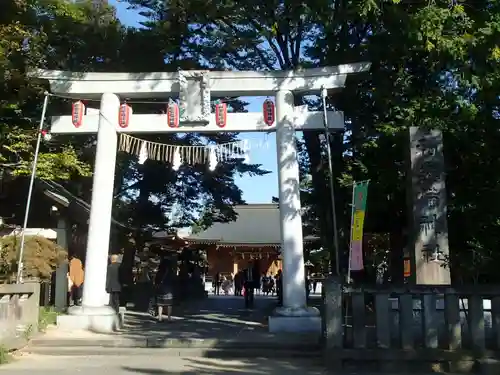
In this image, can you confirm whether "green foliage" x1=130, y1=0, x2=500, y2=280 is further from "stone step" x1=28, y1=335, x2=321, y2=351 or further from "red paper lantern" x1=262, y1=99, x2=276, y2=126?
"stone step" x1=28, y1=335, x2=321, y2=351

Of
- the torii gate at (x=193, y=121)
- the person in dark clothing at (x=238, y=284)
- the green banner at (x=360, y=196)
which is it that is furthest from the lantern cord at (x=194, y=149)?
the person in dark clothing at (x=238, y=284)

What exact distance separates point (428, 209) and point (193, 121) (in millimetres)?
5607

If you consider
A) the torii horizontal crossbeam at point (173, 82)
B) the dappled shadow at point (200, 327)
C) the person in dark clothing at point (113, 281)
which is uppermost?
the torii horizontal crossbeam at point (173, 82)

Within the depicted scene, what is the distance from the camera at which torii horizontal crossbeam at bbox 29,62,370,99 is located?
13.1 m

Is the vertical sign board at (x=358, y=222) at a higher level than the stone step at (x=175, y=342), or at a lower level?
higher

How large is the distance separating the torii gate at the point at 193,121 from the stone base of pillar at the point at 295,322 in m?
0.25

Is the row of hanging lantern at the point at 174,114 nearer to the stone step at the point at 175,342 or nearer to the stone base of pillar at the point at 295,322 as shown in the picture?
the stone base of pillar at the point at 295,322

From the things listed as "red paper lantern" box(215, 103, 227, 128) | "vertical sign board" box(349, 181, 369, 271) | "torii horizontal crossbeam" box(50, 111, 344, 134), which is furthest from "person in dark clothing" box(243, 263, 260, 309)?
"vertical sign board" box(349, 181, 369, 271)

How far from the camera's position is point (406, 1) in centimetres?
1280

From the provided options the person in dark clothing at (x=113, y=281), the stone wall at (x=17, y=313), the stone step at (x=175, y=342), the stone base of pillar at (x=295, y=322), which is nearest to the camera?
the stone wall at (x=17, y=313)

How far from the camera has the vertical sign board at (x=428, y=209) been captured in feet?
34.5

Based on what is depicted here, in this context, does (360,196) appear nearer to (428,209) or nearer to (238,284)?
(428,209)

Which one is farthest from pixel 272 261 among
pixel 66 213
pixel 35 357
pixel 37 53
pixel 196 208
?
pixel 35 357

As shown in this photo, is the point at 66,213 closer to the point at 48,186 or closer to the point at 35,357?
the point at 48,186
